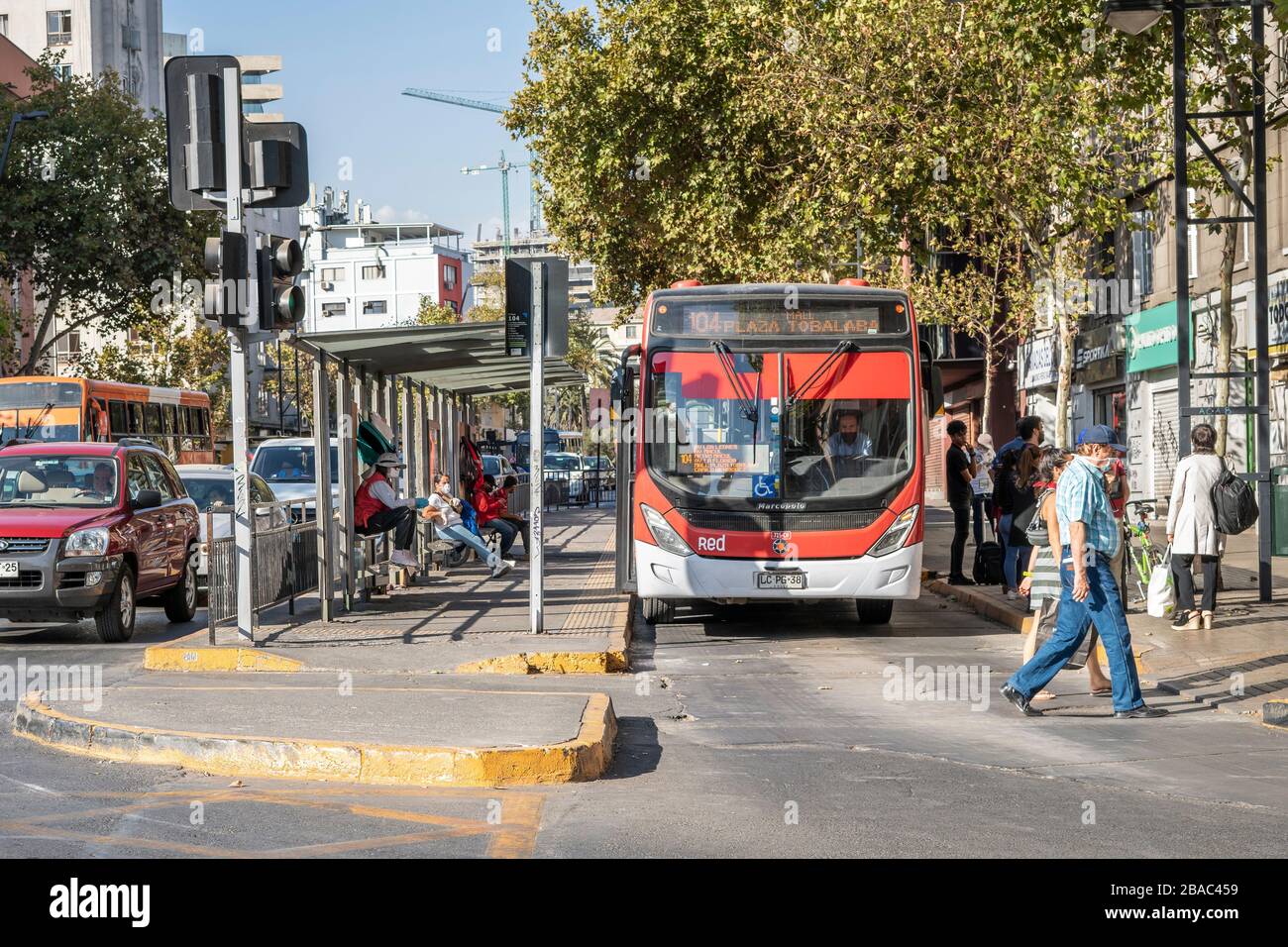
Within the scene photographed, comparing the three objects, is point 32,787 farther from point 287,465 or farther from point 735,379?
point 287,465

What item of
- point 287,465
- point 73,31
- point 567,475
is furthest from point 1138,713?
point 73,31

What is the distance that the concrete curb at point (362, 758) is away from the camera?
788cm

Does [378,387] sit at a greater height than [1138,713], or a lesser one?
greater

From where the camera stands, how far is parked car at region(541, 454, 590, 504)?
159 ft

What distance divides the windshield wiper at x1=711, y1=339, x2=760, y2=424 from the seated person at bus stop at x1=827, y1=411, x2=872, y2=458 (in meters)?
0.74

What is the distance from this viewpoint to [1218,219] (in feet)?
50.5

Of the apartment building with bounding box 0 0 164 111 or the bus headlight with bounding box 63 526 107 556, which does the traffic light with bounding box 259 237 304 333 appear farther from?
the apartment building with bounding box 0 0 164 111

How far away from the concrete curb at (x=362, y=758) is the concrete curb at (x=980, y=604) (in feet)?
25.0

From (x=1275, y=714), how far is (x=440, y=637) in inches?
254

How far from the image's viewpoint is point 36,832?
255 inches

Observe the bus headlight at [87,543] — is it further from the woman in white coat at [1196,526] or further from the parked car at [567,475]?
the parked car at [567,475]

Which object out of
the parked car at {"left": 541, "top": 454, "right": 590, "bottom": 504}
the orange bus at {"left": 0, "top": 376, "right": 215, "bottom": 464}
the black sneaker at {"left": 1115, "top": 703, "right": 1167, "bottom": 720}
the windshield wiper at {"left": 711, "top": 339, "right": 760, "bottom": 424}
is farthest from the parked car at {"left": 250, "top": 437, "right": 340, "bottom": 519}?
the parked car at {"left": 541, "top": 454, "right": 590, "bottom": 504}

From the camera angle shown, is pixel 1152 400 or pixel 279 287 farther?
pixel 1152 400
